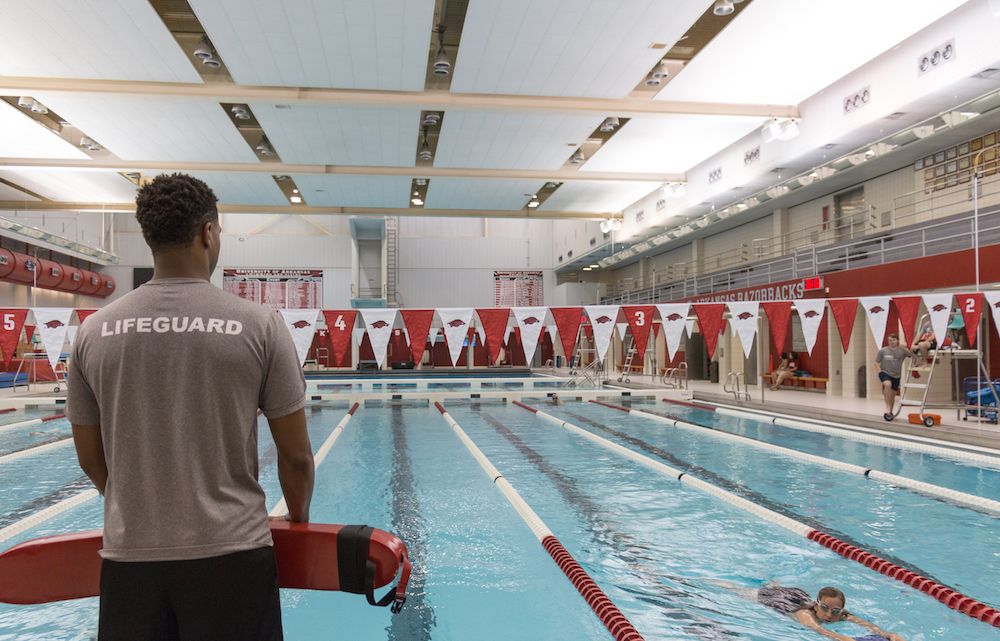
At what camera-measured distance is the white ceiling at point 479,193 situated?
619 inches

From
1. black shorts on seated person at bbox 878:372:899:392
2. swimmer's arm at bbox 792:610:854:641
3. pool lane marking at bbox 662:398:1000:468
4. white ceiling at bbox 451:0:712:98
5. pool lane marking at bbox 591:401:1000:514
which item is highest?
white ceiling at bbox 451:0:712:98

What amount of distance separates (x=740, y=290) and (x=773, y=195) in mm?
3631

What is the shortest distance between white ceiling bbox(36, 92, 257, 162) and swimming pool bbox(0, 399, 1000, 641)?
18.9ft

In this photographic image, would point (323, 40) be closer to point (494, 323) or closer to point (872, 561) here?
point (494, 323)

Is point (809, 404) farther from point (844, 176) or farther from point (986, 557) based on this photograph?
point (986, 557)

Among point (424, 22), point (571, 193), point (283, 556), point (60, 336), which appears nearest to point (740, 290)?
point (571, 193)

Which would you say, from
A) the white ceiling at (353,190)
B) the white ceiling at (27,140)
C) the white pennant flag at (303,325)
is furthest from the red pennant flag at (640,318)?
the white ceiling at (27,140)

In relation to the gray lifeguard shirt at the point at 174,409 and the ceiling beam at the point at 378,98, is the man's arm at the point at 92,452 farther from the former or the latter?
the ceiling beam at the point at 378,98

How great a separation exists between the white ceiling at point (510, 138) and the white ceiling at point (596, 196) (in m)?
2.04

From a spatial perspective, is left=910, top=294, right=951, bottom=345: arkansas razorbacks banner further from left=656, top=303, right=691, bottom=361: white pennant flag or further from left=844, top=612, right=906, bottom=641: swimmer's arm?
left=844, top=612, right=906, bottom=641: swimmer's arm

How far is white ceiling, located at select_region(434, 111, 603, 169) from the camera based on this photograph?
37.7 feet

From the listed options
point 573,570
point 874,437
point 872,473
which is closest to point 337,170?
point 874,437

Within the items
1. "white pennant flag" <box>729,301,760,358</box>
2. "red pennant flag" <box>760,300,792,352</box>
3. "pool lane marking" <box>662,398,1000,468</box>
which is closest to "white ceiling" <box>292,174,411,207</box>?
"white pennant flag" <box>729,301,760,358</box>

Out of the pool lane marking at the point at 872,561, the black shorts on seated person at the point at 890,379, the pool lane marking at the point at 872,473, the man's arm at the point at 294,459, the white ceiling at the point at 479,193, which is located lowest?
the pool lane marking at the point at 872,561
